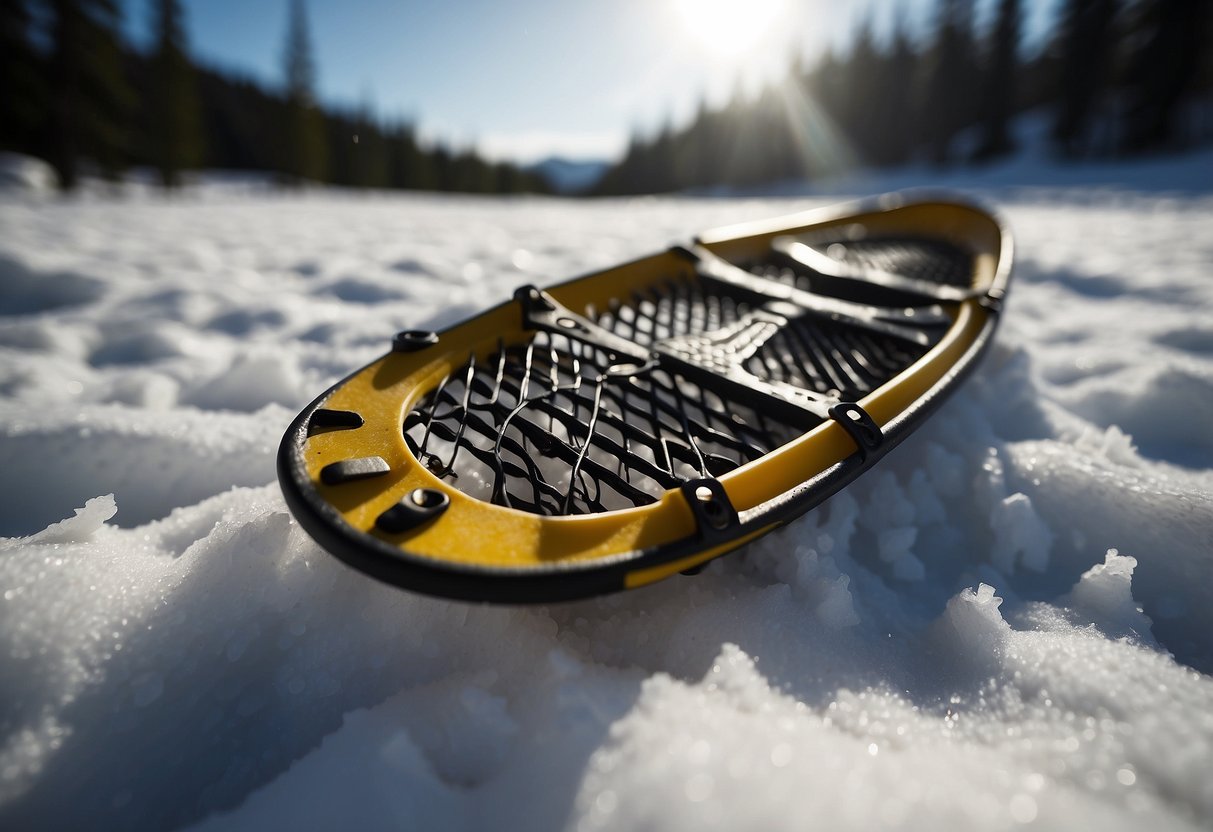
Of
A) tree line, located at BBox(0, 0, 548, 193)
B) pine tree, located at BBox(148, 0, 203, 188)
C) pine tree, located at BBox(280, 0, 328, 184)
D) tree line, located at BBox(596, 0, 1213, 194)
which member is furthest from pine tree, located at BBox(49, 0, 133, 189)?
tree line, located at BBox(596, 0, 1213, 194)

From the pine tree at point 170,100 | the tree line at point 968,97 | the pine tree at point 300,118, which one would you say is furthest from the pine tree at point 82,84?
the tree line at point 968,97

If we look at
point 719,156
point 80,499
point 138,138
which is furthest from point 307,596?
point 719,156

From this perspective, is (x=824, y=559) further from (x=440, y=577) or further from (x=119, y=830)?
(x=119, y=830)

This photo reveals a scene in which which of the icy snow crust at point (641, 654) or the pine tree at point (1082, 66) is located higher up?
the pine tree at point (1082, 66)

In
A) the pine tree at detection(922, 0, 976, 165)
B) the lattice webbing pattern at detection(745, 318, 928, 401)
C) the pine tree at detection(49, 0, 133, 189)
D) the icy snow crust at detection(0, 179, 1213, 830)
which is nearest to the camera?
the icy snow crust at detection(0, 179, 1213, 830)

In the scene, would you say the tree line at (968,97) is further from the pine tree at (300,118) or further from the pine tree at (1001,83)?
the pine tree at (300,118)

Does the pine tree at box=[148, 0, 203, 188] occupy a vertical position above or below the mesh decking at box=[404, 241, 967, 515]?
above

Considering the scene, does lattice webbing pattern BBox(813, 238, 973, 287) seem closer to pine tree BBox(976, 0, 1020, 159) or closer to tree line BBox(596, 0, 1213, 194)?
tree line BBox(596, 0, 1213, 194)
